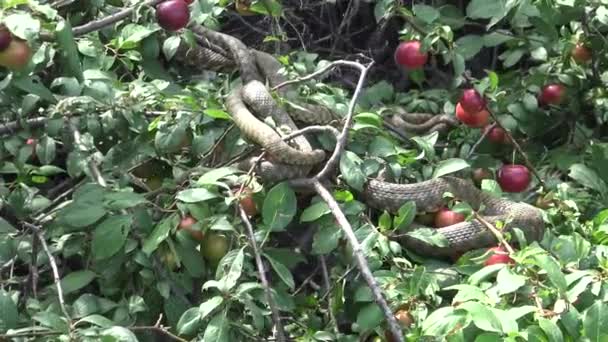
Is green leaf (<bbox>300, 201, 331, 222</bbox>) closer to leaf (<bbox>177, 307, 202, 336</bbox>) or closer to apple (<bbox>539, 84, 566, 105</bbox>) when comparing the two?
leaf (<bbox>177, 307, 202, 336</bbox>)

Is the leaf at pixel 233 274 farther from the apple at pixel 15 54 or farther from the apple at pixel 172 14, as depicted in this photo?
the apple at pixel 172 14

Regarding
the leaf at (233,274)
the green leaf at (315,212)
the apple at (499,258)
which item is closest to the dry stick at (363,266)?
the green leaf at (315,212)

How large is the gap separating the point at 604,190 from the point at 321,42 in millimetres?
2292

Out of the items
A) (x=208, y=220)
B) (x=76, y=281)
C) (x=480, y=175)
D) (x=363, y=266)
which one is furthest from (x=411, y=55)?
(x=76, y=281)

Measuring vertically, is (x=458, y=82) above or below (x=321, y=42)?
above

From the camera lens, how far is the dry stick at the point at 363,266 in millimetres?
2447

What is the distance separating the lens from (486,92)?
3.80 meters

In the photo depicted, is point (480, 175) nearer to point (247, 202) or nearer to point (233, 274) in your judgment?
point (247, 202)

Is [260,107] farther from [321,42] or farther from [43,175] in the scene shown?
[321,42]

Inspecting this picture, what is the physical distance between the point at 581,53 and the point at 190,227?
217cm

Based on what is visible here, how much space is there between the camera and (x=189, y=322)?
264cm

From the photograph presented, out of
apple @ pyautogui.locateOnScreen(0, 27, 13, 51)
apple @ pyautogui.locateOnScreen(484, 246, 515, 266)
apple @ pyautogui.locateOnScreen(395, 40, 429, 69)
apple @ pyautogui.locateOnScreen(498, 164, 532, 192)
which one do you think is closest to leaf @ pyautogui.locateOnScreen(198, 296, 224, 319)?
apple @ pyautogui.locateOnScreen(484, 246, 515, 266)

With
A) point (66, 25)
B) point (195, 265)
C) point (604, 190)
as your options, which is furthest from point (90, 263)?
point (604, 190)

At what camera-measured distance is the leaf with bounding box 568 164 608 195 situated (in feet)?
12.1
